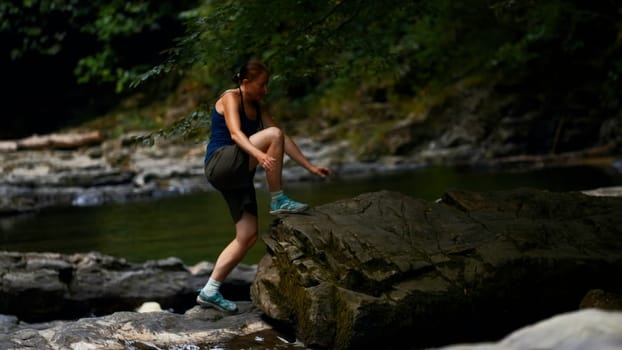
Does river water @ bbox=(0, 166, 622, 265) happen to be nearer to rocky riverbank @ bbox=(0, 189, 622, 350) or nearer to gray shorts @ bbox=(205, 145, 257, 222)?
gray shorts @ bbox=(205, 145, 257, 222)

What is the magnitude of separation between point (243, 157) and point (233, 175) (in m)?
0.13

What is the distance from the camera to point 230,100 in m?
4.80

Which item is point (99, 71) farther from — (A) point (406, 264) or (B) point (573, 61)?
(A) point (406, 264)

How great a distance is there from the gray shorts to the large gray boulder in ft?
0.86

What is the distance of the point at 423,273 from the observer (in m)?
4.23

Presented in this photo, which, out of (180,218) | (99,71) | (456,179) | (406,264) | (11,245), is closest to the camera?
(406,264)

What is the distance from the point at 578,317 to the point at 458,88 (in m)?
18.2

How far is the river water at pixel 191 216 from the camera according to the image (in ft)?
30.2

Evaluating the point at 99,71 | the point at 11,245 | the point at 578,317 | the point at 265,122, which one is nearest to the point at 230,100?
the point at 265,122

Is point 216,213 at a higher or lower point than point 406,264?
lower

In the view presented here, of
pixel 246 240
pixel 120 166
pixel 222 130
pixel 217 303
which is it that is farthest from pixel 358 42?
pixel 120 166

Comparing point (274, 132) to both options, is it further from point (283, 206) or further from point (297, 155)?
point (283, 206)

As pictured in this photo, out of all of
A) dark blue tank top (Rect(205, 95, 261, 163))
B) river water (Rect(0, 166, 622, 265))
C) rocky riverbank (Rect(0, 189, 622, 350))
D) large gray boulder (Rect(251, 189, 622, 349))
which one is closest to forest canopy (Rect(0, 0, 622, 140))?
dark blue tank top (Rect(205, 95, 261, 163))

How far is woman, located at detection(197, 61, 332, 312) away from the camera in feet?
15.6
